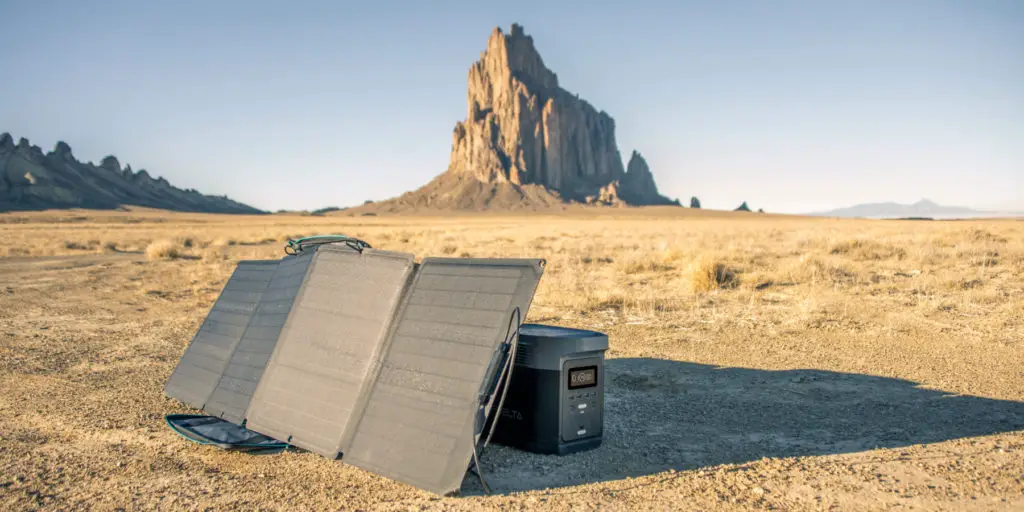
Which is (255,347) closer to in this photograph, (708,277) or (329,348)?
(329,348)

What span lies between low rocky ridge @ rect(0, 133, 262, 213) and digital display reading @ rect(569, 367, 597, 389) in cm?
14088

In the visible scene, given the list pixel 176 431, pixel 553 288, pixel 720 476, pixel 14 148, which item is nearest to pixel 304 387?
pixel 176 431

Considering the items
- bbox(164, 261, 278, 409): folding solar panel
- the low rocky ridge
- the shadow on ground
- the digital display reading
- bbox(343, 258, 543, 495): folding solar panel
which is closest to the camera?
bbox(343, 258, 543, 495): folding solar panel

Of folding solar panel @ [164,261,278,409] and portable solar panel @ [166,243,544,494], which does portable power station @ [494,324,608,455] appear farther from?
folding solar panel @ [164,261,278,409]

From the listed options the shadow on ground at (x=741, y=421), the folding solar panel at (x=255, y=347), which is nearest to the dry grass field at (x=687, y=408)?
the shadow on ground at (x=741, y=421)

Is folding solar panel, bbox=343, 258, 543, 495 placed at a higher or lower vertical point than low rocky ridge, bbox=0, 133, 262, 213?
lower

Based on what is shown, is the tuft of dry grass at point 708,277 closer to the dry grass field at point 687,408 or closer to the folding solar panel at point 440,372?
the dry grass field at point 687,408

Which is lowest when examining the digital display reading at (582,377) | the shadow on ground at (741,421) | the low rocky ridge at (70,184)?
the shadow on ground at (741,421)

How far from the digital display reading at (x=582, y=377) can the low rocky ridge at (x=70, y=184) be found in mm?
140881

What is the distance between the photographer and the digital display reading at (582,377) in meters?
5.09

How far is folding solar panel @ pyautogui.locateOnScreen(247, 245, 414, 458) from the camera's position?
5.07m

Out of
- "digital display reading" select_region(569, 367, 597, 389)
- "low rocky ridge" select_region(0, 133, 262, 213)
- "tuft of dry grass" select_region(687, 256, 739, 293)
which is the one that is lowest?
"tuft of dry grass" select_region(687, 256, 739, 293)

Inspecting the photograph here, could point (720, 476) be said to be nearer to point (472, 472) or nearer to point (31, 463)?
point (472, 472)

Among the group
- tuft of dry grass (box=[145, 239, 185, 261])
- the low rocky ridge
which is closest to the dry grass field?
tuft of dry grass (box=[145, 239, 185, 261])
